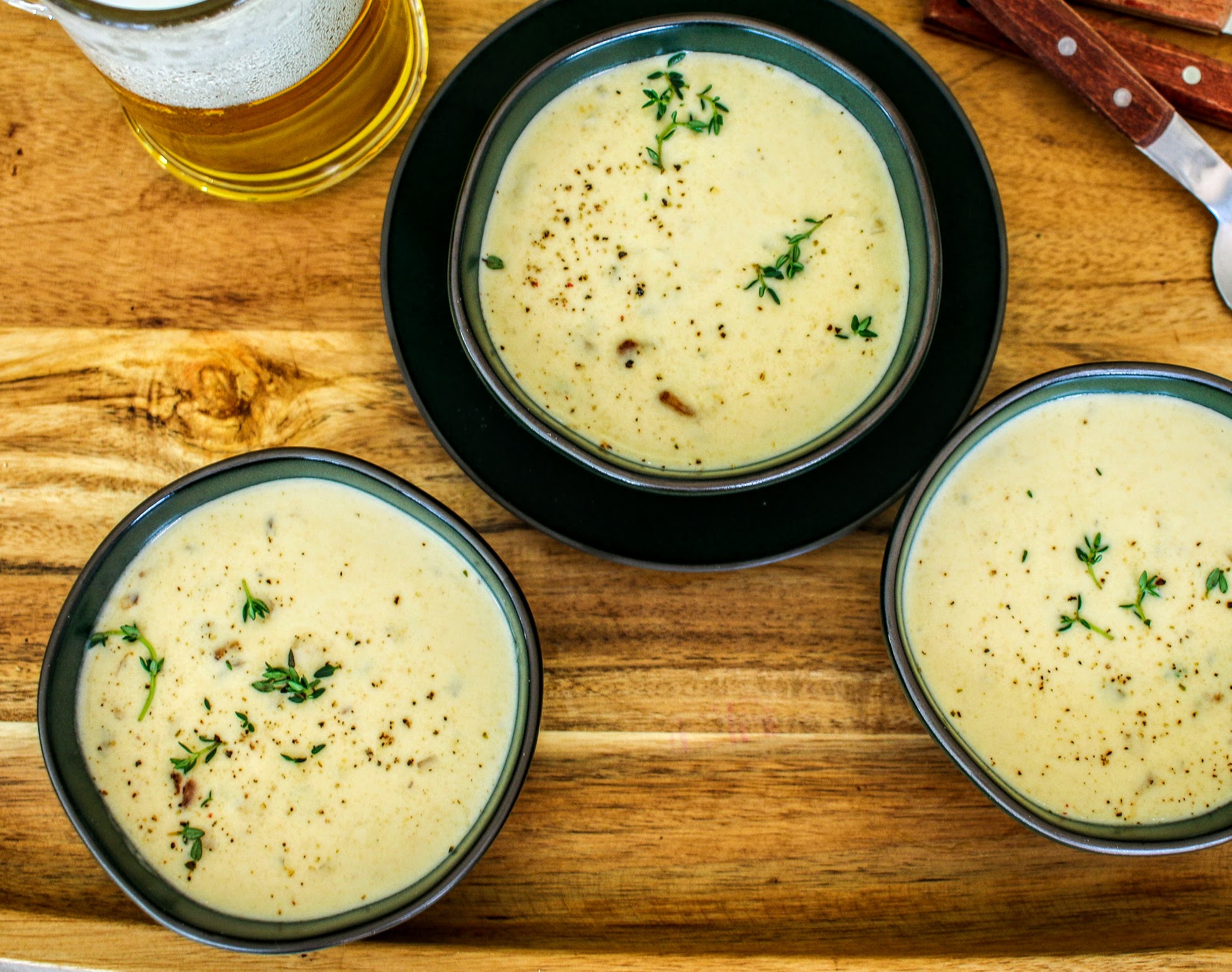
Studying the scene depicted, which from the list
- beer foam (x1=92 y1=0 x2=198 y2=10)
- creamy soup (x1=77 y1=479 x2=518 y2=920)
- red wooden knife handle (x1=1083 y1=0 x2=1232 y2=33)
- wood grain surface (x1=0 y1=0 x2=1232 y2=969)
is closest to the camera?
beer foam (x1=92 y1=0 x2=198 y2=10)

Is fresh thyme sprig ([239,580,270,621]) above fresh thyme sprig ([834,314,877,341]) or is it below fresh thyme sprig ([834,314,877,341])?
below

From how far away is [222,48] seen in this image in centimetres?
134

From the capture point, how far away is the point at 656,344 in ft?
5.14

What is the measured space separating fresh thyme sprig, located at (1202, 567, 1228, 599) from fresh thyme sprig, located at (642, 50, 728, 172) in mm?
1004

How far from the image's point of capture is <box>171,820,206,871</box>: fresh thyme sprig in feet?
4.95

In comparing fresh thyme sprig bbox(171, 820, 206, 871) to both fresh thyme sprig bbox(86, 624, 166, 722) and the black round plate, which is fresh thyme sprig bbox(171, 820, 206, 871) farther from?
the black round plate

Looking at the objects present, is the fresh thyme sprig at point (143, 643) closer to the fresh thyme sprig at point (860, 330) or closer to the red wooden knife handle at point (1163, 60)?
the fresh thyme sprig at point (860, 330)

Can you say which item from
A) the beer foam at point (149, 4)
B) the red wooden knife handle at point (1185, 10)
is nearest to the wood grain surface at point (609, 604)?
the red wooden knife handle at point (1185, 10)

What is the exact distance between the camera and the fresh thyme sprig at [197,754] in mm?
1517

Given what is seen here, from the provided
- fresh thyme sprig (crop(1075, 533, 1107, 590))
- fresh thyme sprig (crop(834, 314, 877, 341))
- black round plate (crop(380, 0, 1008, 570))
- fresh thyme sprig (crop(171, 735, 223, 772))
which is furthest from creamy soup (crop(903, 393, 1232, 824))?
fresh thyme sprig (crop(171, 735, 223, 772))

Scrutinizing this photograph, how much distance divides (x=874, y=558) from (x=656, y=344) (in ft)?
1.64

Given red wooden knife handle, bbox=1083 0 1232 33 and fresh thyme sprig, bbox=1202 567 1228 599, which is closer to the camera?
fresh thyme sprig, bbox=1202 567 1228 599

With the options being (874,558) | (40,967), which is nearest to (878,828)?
(874,558)

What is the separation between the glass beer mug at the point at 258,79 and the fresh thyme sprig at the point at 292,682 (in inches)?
30.8
